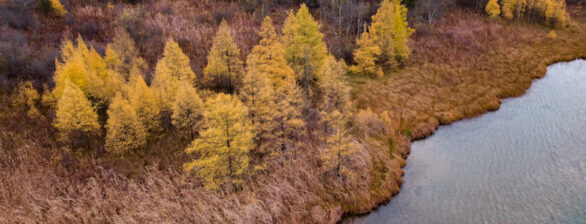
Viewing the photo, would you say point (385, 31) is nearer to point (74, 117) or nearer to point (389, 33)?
point (389, 33)

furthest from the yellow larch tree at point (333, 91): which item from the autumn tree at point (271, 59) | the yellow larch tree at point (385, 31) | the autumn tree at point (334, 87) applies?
the yellow larch tree at point (385, 31)

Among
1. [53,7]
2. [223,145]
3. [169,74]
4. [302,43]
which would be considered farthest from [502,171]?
[53,7]

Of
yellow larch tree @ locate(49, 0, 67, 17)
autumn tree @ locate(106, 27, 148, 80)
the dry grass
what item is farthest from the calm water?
yellow larch tree @ locate(49, 0, 67, 17)

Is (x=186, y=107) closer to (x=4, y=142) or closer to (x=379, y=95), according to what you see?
(x=4, y=142)

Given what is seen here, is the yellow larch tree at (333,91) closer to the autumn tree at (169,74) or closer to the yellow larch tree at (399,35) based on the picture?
the autumn tree at (169,74)

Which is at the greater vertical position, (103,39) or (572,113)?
(103,39)

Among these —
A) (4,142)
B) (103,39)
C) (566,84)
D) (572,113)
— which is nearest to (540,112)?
(572,113)
